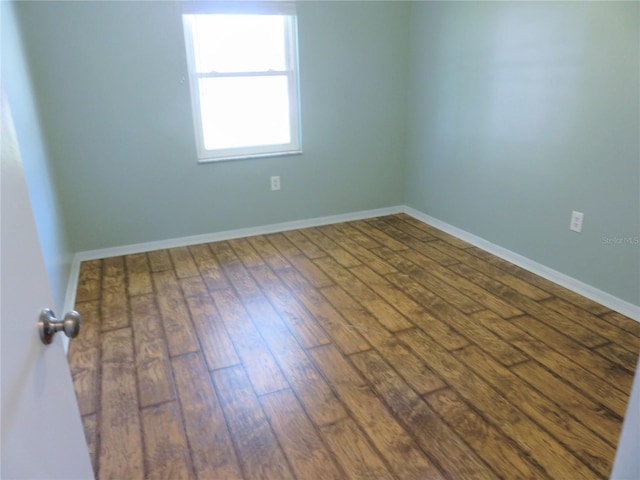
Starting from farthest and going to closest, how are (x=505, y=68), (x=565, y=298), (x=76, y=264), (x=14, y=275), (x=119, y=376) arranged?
1. (x=76, y=264)
2. (x=505, y=68)
3. (x=565, y=298)
4. (x=119, y=376)
5. (x=14, y=275)

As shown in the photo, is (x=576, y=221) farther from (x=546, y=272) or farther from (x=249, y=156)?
(x=249, y=156)

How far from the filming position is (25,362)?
2.60 feet

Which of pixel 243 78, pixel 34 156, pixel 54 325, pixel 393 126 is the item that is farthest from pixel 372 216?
pixel 54 325

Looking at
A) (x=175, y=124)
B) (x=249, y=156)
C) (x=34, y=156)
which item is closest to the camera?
(x=34, y=156)

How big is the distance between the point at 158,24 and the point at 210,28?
1.22ft

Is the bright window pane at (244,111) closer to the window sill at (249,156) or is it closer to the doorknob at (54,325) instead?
the window sill at (249,156)

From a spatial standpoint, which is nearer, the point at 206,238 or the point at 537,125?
the point at 537,125

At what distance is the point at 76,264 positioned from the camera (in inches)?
130

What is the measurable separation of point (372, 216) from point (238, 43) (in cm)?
190

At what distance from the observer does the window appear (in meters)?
3.36

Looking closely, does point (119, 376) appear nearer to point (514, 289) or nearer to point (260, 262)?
point (260, 262)

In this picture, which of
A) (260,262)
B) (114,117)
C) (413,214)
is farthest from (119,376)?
(413,214)

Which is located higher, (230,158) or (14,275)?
(14,275)

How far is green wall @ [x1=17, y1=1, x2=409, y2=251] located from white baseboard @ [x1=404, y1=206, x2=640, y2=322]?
0.77 meters
